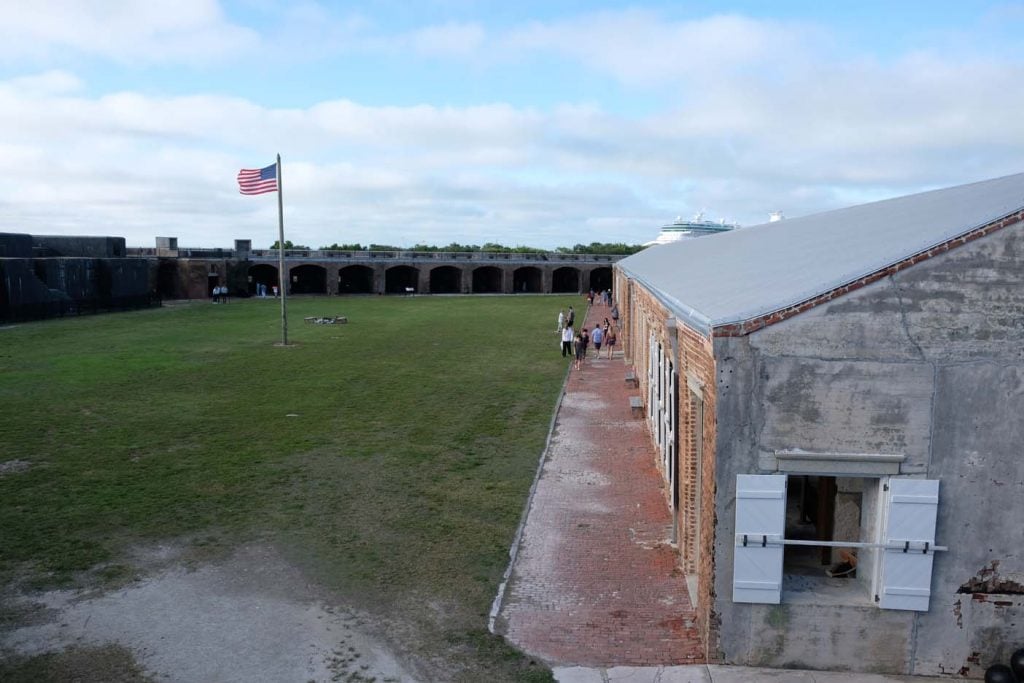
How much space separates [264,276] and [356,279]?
751cm

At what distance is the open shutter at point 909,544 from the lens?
22.6ft

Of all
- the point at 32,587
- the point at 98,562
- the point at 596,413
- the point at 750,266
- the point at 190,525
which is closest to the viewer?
the point at 32,587

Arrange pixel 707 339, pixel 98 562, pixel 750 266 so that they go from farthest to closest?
1. pixel 750 266
2. pixel 98 562
3. pixel 707 339

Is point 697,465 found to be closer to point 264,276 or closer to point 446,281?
point 264,276

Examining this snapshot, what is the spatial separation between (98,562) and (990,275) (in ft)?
32.0

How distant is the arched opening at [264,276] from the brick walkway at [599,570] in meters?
47.6

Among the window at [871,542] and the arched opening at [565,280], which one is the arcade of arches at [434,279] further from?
the window at [871,542]

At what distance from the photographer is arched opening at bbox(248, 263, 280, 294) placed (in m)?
58.1

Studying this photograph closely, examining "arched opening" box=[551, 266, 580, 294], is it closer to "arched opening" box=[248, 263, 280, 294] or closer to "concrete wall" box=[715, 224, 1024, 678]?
"arched opening" box=[248, 263, 280, 294]

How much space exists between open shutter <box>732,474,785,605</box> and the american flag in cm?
2303

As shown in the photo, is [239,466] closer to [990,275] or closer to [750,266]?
[750,266]

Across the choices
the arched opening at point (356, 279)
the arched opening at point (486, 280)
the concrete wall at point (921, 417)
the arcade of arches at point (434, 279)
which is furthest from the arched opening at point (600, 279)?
the concrete wall at point (921, 417)

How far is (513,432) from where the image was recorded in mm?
15719

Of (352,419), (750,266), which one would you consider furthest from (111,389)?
(750,266)
